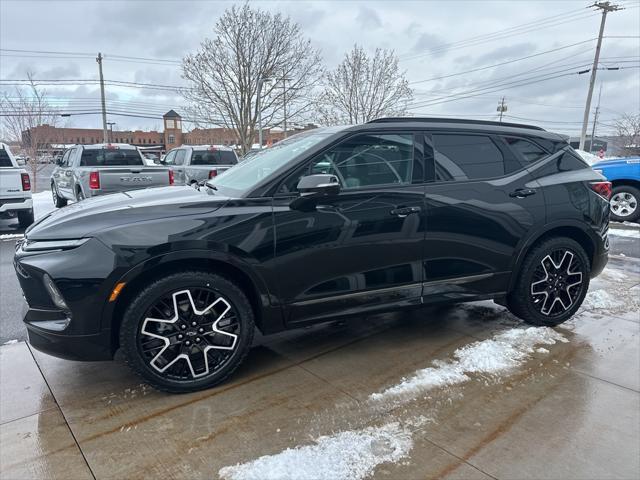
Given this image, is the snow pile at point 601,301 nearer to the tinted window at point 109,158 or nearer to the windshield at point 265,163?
the windshield at point 265,163

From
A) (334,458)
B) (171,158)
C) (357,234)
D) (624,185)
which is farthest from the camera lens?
(171,158)

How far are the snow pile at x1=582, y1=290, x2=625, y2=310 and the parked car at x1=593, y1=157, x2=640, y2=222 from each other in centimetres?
586

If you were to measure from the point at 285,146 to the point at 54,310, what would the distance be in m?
2.03

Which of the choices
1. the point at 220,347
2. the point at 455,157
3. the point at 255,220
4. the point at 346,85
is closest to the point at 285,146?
the point at 255,220

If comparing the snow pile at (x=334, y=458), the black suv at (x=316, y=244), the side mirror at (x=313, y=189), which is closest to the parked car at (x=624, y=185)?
the black suv at (x=316, y=244)

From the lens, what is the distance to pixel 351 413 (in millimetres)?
2711

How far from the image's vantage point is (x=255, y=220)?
9.68 feet

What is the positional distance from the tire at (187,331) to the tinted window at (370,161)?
3.53 ft

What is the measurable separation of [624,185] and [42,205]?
50.1 ft

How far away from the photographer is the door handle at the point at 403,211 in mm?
3299

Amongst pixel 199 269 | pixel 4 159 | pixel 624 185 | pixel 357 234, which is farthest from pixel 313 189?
pixel 624 185

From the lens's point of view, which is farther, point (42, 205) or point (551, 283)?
point (42, 205)

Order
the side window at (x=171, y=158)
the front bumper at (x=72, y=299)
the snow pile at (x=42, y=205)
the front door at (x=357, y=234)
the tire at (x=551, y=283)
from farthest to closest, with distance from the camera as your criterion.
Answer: the side window at (x=171, y=158) → the snow pile at (x=42, y=205) → the tire at (x=551, y=283) → the front door at (x=357, y=234) → the front bumper at (x=72, y=299)

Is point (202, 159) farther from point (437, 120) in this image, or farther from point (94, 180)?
point (437, 120)
